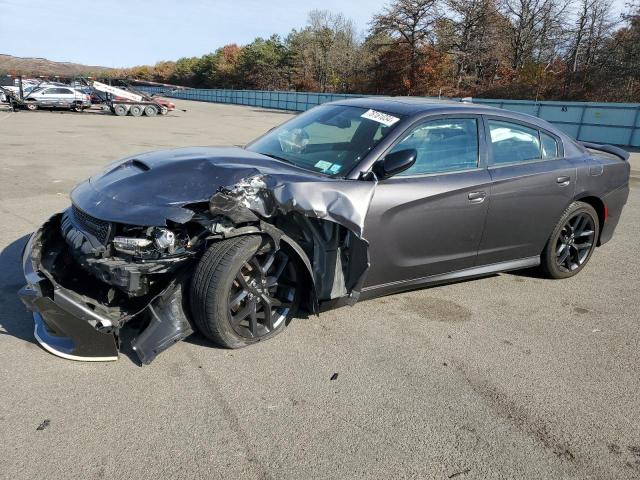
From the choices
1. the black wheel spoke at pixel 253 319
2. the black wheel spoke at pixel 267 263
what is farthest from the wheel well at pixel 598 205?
the black wheel spoke at pixel 253 319

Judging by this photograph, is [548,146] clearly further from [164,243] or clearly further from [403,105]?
[164,243]

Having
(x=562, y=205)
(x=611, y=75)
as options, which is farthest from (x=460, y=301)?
(x=611, y=75)

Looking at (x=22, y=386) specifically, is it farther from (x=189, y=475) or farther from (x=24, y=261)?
(x=189, y=475)

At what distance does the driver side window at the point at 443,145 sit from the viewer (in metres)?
3.70

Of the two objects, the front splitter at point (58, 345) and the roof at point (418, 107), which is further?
the roof at point (418, 107)

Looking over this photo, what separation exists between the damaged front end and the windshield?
11.7 inches

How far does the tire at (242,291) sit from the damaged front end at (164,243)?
3.5 inches

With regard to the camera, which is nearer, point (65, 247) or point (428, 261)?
point (65, 247)

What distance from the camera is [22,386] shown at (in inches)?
109

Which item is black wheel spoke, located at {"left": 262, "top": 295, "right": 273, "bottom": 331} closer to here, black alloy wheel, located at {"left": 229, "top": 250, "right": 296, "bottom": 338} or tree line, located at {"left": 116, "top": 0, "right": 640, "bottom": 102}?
black alloy wheel, located at {"left": 229, "top": 250, "right": 296, "bottom": 338}

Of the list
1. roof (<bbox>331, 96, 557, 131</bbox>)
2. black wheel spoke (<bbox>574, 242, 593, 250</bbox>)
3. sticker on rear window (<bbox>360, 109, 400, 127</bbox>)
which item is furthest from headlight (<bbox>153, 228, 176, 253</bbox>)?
black wheel spoke (<bbox>574, 242, 593, 250</bbox>)

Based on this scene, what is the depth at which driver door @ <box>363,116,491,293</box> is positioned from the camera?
11.4ft

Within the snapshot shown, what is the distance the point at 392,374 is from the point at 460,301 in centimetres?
142

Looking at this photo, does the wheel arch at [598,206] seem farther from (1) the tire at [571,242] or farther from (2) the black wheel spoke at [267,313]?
(2) the black wheel spoke at [267,313]
